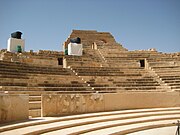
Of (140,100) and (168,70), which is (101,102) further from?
(168,70)

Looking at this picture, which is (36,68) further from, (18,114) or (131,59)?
(131,59)

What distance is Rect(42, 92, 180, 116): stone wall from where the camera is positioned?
675 centimetres

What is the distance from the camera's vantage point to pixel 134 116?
7062 mm

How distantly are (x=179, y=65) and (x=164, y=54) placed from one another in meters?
2.89

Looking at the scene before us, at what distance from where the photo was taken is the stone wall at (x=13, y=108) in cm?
534

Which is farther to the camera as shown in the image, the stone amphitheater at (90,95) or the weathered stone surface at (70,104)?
the weathered stone surface at (70,104)

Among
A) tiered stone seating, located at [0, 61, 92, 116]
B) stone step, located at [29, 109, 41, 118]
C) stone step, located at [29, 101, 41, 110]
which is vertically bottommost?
stone step, located at [29, 109, 41, 118]

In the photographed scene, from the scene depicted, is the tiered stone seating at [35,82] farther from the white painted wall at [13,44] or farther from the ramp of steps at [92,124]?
the white painted wall at [13,44]

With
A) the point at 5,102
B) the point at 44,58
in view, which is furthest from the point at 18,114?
the point at 44,58

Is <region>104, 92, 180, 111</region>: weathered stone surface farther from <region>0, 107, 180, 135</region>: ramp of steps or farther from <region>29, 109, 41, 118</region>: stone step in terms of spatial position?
<region>29, 109, 41, 118</region>: stone step

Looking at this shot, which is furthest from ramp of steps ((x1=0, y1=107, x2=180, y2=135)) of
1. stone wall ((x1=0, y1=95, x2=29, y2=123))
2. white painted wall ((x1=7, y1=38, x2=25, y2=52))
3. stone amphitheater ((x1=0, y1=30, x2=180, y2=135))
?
white painted wall ((x1=7, y1=38, x2=25, y2=52))

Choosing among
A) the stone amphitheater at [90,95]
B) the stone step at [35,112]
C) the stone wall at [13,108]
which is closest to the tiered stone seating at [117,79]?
the stone amphitheater at [90,95]

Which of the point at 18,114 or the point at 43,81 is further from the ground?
the point at 43,81

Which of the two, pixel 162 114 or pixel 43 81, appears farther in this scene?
pixel 43 81
